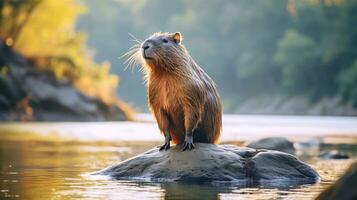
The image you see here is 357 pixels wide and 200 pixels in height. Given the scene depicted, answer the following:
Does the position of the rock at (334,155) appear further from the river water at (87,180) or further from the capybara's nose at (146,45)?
the capybara's nose at (146,45)

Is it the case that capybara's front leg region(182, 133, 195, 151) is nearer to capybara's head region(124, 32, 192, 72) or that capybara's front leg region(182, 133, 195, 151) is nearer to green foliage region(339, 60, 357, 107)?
capybara's head region(124, 32, 192, 72)

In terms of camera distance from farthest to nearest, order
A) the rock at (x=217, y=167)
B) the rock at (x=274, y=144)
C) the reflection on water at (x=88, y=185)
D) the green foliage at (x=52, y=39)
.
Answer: the green foliage at (x=52, y=39) < the rock at (x=274, y=144) < the rock at (x=217, y=167) < the reflection on water at (x=88, y=185)

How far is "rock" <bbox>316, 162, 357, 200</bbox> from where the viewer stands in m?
7.93

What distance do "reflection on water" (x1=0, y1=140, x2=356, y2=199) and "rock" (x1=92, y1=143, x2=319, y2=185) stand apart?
0.50m

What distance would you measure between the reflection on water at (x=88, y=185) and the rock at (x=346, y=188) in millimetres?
2922

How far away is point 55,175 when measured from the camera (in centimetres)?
1412

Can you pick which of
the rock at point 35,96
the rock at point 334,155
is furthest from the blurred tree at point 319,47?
the rock at point 334,155

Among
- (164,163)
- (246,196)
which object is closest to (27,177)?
(164,163)

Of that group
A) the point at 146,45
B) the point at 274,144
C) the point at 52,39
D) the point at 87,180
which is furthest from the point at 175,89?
the point at 52,39

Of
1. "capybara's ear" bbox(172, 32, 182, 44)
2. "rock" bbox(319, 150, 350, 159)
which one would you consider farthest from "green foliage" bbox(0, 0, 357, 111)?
"capybara's ear" bbox(172, 32, 182, 44)

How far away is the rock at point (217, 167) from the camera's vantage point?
43.4ft

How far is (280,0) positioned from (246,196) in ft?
291

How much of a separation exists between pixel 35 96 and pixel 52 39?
22.1 feet

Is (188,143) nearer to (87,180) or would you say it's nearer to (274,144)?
(87,180)
